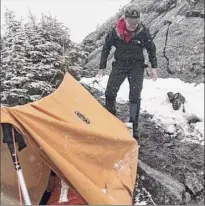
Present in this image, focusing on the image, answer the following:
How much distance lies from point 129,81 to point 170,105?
1758mm

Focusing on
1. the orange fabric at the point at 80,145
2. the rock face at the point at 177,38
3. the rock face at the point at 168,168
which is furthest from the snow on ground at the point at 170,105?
the orange fabric at the point at 80,145

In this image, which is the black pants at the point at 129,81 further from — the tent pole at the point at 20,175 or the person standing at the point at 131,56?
the tent pole at the point at 20,175

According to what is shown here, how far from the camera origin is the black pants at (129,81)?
626cm

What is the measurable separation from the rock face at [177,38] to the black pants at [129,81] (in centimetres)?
285

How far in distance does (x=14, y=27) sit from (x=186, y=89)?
4143mm

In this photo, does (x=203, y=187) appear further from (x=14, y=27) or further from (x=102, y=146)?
(x=14, y=27)

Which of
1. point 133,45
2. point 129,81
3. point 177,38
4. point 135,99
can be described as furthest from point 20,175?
point 177,38

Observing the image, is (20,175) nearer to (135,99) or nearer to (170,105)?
(135,99)

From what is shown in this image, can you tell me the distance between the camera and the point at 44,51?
9680 millimetres

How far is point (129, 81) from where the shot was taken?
6352 mm

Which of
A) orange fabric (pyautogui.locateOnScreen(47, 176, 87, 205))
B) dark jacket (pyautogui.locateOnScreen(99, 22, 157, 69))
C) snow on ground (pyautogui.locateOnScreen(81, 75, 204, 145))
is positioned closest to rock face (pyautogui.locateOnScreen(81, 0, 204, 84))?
snow on ground (pyautogui.locateOnScreen(81, 75, 204, 145))

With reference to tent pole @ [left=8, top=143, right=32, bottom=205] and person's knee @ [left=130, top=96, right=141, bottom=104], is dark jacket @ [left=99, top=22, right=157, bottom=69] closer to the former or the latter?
person's knee @ [left=130, top=96, right=141, bottom=104]

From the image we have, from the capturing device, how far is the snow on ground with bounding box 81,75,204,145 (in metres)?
7.01

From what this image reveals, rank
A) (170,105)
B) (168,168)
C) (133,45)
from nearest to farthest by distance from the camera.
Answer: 1. (168,168)
2. (133,45)
3. (170,105)
